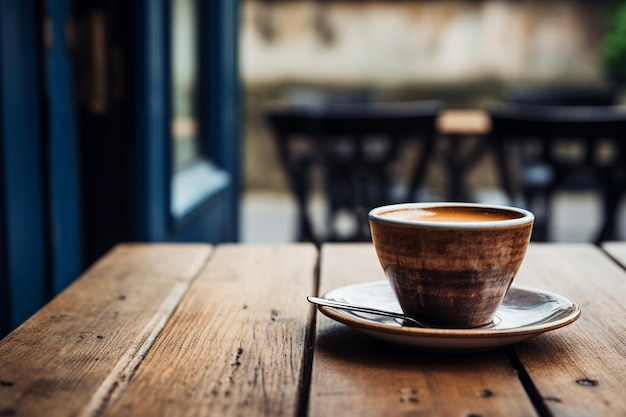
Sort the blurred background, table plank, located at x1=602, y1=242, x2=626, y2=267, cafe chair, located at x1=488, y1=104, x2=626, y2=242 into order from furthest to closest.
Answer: cafe chair, located at x1=488, y1=104, x2=626, y2=242 < the blurred background < table plank, located at x1=602, y1=242, x2=626, y2=267

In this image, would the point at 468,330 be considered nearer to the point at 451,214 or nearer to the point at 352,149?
the point at 451,214

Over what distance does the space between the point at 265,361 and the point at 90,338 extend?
17 cm

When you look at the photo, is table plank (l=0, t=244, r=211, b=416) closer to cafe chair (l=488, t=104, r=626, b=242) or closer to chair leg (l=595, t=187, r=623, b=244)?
cafe chair (l=488, t=104, r=626, b=242)

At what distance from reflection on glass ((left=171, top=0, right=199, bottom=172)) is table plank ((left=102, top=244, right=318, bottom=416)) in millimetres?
1263

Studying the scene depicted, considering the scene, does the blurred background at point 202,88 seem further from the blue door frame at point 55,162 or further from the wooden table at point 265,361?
the wooden table at point 265,361

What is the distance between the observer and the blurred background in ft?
4.86

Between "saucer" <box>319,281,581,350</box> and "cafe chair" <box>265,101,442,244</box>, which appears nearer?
"saucer" <box>319,281,581,350</box>

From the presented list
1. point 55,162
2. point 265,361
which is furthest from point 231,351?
point 55,162

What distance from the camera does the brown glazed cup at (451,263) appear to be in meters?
0.63

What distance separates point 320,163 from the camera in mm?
2586

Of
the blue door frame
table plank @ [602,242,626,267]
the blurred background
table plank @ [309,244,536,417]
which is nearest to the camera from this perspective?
table plank @ [309,244,536,417]

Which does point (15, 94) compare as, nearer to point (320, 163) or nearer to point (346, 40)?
point (320, 163)

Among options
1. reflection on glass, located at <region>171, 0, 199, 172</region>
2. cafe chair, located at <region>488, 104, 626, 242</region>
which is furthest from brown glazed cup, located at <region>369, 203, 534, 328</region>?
cafe chair, located at <region>488, 104, 626, 242</region>

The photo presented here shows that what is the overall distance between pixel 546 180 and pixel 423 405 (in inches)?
123
